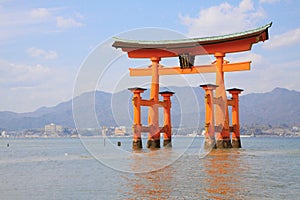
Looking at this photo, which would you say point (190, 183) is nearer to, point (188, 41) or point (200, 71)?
point (188, 41)

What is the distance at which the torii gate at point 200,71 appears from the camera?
1374 inches

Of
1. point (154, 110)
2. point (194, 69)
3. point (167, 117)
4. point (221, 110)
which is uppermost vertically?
point (194, 69)

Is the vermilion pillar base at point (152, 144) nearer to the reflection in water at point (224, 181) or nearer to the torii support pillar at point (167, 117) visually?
the torii support pillar at point (167, 117)

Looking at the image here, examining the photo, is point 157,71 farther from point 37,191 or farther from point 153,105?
point 37,191

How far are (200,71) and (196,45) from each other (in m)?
2.80

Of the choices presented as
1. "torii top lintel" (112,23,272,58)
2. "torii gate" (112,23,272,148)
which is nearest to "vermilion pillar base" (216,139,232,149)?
"torii gate" (112,23,272,148)

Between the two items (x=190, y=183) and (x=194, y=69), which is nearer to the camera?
(x=190, y=183)

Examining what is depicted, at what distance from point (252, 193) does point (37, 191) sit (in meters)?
7.19

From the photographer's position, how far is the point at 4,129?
180 metres

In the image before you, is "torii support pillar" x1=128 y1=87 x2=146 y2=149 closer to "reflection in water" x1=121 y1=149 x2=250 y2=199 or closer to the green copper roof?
the green copper roof

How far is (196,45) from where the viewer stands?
37156 mm

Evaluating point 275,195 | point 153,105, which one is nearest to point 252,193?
point 275,195

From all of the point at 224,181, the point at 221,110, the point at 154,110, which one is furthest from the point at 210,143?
the point at 224,181

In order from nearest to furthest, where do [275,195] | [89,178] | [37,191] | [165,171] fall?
[275,195], [37,191], [89,178], [165,171]
